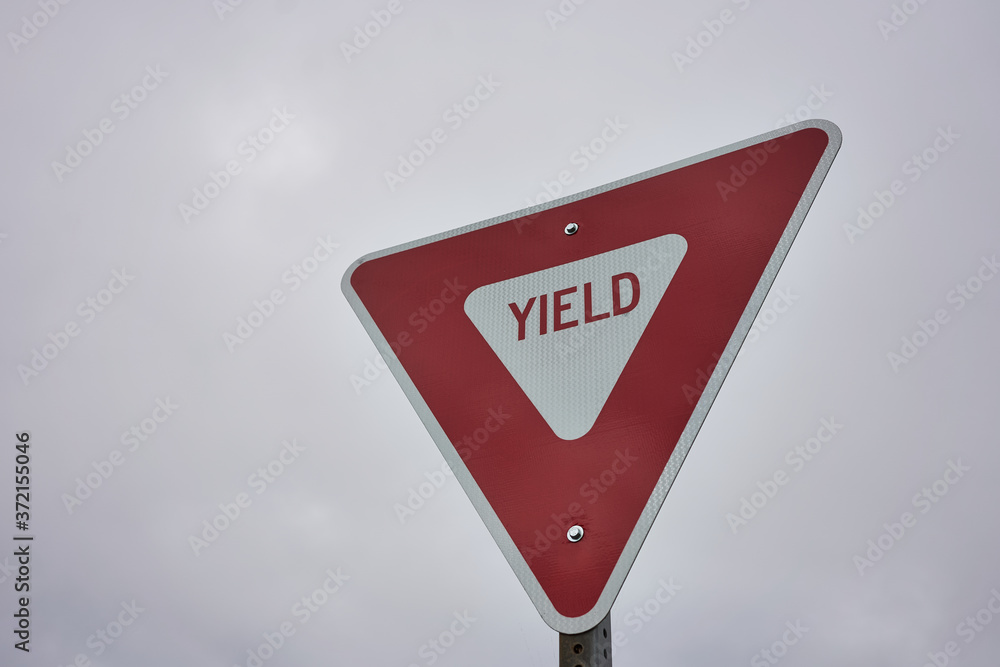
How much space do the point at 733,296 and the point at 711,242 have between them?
115 mm

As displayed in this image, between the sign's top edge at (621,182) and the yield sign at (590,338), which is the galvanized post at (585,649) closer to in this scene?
the yield sign at (590,338)

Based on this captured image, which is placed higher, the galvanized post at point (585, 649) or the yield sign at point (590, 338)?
the yield sign at point (590, 338)

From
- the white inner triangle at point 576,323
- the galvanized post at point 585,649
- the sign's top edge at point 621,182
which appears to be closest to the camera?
the galvanized post at point 585,649

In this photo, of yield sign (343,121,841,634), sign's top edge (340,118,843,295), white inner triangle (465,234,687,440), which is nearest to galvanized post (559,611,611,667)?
yield sign (343,121,841,634)

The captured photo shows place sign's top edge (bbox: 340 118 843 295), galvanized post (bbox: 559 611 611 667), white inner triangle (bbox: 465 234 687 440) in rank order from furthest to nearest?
sign's top edge (bbox: 340 118 843 295)
white inner triangle (bbox: 465 234 687 440)
galvanized post (bbox: 559 611 611 667)

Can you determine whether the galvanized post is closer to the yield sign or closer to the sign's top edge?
the yield sign

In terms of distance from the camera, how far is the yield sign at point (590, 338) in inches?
45.9

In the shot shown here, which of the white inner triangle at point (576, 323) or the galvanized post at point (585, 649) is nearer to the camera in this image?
the galvanized post at point (585, 649)

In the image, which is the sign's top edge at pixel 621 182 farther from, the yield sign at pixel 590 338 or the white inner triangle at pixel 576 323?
the white inner triangle at pixel 576 323

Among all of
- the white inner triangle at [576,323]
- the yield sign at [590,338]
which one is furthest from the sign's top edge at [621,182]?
the white inner triangle at [576,323]

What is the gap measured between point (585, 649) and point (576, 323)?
1.62ft

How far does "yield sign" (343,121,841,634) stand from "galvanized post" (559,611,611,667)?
2 centimetres

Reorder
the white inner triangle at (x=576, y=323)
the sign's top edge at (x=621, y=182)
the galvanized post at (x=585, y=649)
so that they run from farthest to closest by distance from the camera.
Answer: the sign's top edge at (x=621, y=182) < the white inner triangle at (x=576, y=323) < the galvanized post at (x=585, y=649)

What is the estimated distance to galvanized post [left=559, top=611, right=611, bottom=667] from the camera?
3.61 ft
